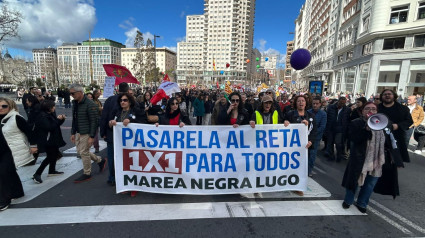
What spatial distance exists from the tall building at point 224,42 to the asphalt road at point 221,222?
11021cm

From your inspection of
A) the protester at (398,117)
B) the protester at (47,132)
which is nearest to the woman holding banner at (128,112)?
the protester at (47,132)

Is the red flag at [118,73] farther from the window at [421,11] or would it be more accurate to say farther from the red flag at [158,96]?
the window at [421,11]

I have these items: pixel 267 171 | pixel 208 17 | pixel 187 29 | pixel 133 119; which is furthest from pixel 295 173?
pixel 187 29

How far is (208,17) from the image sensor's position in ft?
388

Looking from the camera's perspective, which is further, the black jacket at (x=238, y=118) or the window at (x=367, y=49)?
the window at (x=367, y=49)

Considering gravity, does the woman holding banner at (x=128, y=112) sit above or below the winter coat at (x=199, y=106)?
above

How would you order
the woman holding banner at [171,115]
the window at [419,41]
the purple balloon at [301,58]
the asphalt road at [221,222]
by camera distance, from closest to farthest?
the asphalt road at [221,222] < the woman holding banner at [171,115] < the purple balloon at [301,58] < the window at [419,41]

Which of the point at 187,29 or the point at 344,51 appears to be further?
the point at 187,29

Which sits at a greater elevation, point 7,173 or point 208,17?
point 208,17

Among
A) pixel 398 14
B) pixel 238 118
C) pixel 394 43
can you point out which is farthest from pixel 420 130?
pixel 398 14

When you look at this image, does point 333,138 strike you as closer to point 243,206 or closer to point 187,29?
point 243,206

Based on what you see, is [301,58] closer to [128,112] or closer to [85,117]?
Answer: [128,112]

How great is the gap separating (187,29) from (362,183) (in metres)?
155

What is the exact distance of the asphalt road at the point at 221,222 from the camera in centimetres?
278
